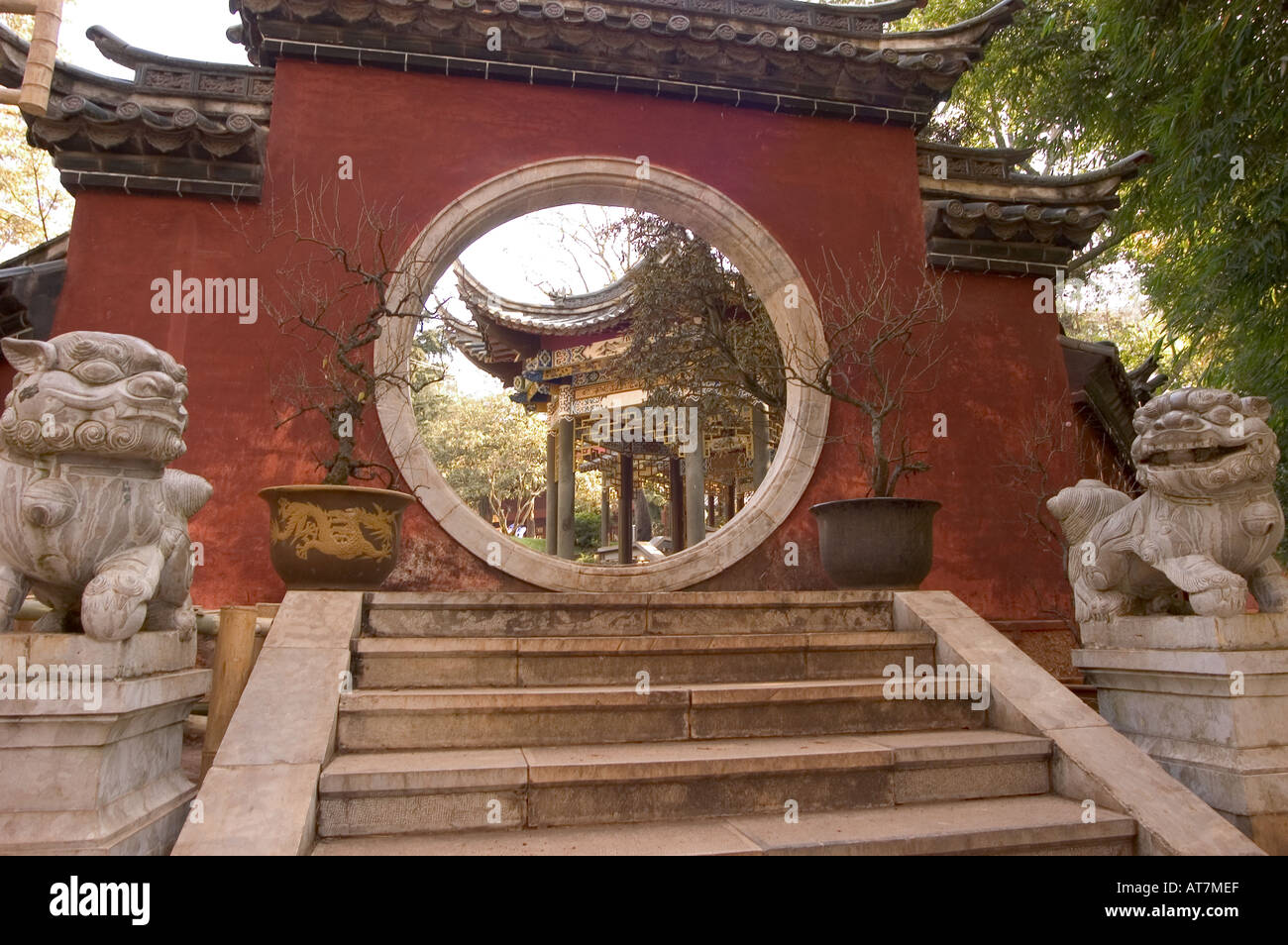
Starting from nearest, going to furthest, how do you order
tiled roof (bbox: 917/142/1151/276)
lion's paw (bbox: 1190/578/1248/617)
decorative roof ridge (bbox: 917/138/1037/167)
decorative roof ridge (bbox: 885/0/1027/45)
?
lion's paw (bbox: 1190/578/1248/617) → tiled roof (bbox: 917/142/1151/276) → decorative roof ridge (bbox: 885/0/1027/45) → decorative roof ridge (bbox: 917/138/1037/167)

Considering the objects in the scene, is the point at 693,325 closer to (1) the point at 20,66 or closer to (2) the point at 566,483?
(2) the point at 566,483

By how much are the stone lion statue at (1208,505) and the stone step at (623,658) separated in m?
0.89

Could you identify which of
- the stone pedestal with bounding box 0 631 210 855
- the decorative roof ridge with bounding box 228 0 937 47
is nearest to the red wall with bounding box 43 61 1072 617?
the decorative roof ridge with bounding box 228 0 937 47

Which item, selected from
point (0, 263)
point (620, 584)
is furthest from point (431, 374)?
point (620, 584)

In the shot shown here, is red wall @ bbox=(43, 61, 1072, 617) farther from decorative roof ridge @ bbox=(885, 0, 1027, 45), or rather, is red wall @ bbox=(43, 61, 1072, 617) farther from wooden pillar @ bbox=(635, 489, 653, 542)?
wooden pillar @ bbox=(635, 489, 653, 542)

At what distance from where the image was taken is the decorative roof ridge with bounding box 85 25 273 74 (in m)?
4.61

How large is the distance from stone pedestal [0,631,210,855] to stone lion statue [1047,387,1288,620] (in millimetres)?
3076

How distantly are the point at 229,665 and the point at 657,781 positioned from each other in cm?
150

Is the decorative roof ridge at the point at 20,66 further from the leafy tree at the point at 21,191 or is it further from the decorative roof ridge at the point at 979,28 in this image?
the leafy tree at the point at 21,191

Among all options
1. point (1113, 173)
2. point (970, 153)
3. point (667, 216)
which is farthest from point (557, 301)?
point (1113, 173)

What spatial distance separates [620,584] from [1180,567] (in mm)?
2787

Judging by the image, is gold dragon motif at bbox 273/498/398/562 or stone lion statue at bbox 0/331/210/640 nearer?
stone lion statue at bbox 0/331/210/640

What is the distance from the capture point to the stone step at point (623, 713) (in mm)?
2447
